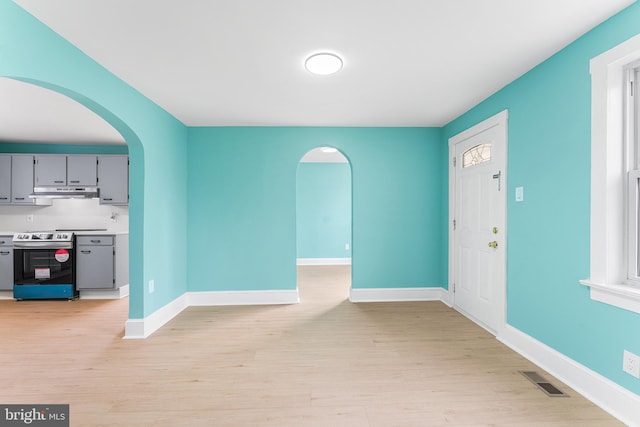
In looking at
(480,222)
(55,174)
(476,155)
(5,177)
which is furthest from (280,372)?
(5,177)

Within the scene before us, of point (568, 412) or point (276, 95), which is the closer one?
point (568, 412)

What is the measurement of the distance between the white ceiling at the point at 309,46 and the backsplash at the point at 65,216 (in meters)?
1.95

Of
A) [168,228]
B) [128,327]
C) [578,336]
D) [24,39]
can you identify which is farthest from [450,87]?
[128,327]

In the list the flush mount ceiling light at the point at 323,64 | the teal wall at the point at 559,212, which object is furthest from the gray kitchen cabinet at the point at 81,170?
the teal wall at the point at 559,212

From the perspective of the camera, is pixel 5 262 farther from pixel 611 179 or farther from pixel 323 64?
pixel 611 179

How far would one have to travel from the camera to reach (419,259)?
14.0 ft

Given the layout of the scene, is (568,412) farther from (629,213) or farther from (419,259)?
(419,259)

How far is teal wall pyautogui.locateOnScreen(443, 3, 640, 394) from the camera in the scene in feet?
6.19

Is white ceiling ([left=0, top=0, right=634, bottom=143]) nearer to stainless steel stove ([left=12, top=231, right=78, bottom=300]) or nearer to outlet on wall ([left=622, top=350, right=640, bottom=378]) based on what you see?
stainless steel stove ([left=12, top=231, right=78, bottom=300])

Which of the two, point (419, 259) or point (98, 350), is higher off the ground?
point (419, 259)

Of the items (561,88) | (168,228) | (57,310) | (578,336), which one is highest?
(561,88)

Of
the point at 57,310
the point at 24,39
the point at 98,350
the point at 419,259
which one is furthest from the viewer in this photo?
the point at 419,259

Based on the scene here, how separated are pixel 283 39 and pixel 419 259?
3.29m

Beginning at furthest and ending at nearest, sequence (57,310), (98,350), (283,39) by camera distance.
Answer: (57,310) → (98,350) → (283,39)
